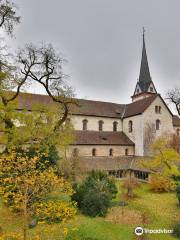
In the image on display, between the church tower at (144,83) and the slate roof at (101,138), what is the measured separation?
71.3ft

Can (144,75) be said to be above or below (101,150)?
above

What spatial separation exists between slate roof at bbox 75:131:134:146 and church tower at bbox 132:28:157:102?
21732 millimetres

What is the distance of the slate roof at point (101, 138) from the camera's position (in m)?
42.4

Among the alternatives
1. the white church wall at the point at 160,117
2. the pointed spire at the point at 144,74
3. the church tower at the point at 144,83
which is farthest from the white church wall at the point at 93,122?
the pointed spire at the point at 144,74

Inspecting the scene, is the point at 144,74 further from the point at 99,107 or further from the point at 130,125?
the point at 130,125

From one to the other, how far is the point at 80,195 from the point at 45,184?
38.5 ft

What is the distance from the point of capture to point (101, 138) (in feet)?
146

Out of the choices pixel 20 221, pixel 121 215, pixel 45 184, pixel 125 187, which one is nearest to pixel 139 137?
pixel 125 187

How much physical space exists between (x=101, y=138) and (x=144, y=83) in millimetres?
27733

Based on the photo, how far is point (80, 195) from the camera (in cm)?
2423

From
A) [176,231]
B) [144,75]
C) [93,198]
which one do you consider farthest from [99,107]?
[176,231]

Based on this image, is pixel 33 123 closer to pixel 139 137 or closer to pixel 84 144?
pixel 84 144

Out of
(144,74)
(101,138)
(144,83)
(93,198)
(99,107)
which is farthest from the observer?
(144,74)

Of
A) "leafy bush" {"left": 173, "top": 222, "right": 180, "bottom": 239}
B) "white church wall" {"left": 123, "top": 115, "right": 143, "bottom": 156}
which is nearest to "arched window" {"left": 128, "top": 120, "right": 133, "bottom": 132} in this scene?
"white church wall" {"left": 123, "top": 115, "right": 143, "bottom": 156}
